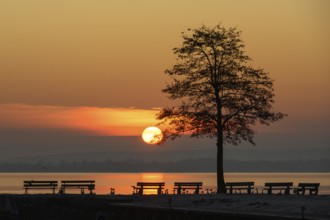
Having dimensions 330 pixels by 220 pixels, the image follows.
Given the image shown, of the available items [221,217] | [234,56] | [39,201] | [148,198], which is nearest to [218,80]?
[234,56]

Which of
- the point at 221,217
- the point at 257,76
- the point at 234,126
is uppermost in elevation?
the point at 257,76

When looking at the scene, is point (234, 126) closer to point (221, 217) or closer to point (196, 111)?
point (196, 111)

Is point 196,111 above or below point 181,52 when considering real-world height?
below

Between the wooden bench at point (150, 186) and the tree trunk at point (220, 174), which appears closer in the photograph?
the tree trunk at point (220, 174)

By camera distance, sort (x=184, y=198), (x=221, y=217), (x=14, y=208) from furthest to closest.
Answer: (x=14, y=208) < (x=184, y=198) < (x=221, y=217)

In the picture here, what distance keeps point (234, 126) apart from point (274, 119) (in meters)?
3.43

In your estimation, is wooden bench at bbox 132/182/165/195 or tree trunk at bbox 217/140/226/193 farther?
wooden bench at bbox 132/182/165/195

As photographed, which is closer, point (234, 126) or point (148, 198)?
point (148, 198)

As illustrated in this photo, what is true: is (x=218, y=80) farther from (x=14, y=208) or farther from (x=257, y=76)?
(x=14, y=208)

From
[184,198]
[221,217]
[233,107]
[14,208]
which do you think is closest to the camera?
[221,217]

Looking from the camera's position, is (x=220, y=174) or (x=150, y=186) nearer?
(x=220, y=174)

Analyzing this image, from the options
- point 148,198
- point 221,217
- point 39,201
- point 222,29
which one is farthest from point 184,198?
point 222,29

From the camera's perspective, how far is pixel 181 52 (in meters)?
67.9

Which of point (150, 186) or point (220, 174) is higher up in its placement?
point (220, 174)
